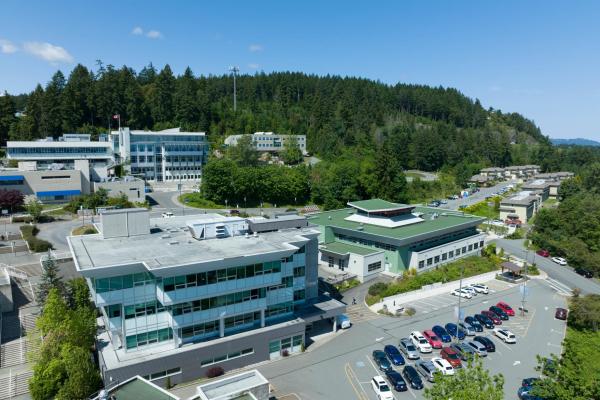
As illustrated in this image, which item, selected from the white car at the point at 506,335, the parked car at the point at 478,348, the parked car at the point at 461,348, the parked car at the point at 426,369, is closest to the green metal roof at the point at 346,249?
the white car at the point at 506,335

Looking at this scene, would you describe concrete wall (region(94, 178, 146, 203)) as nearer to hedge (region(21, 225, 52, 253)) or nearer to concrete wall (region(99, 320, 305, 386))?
hedge (region(21, 225, 52, 253))

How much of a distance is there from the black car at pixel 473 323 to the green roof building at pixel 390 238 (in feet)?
38.4

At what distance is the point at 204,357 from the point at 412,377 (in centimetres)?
1292

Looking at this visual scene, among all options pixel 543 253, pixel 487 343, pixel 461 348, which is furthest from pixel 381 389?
pixel 543 253

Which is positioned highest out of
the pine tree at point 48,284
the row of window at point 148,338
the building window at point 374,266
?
the pine tree at point 48,284

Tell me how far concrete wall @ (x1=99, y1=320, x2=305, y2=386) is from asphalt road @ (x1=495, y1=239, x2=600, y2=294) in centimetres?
3491

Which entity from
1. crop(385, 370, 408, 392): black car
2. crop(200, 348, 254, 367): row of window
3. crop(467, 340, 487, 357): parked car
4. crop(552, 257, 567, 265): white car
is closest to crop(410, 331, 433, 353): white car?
crop(467, 340, 487, 357): parked car

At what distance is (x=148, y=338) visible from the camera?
26000mm

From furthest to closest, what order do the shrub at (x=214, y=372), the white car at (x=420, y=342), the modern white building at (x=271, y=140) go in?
1. the modern white building at (x=271, y=140)
2. the white car at (x=420, y=342)
3. the shrub at (x=214, y=372)

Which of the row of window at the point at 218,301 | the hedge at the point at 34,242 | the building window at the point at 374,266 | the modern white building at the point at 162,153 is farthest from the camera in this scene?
the modern white building at the point at 162,153

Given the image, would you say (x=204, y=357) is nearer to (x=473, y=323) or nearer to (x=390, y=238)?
(x=473, y=323)

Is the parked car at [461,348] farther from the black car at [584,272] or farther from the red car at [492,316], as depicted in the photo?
the black car at [584,272]

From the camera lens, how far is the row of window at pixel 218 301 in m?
25.9

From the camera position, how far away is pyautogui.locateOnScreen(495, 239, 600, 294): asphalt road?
46.3 meters
